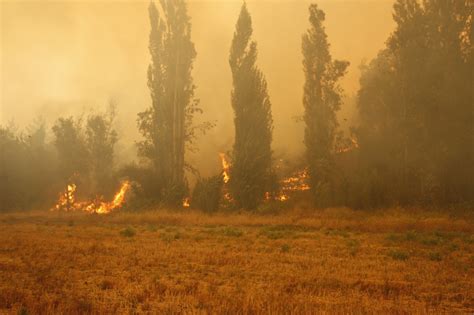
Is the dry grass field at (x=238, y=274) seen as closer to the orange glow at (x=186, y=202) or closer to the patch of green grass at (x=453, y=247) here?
the patch of green grass at (x=453, y=247)

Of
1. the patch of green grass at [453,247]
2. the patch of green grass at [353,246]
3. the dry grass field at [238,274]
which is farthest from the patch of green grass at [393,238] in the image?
the patch of green grass at [453,247]

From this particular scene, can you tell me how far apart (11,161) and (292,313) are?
45.9 meters

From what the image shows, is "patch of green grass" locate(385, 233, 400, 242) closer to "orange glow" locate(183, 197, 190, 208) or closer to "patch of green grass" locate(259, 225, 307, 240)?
"patch of green grass" locate(259, 225, 307, 240)

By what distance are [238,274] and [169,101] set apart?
A: 27.2 metres

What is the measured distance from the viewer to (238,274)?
9320mm

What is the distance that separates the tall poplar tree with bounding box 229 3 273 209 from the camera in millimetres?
30641

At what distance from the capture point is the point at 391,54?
35125mm

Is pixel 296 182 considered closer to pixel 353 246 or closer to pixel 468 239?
pixel 468 239

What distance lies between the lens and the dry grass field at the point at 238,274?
22.2ft

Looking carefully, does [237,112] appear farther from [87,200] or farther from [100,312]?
[100,312]

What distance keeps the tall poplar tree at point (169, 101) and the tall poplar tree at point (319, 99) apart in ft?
33.0

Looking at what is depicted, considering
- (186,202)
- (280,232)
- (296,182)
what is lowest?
(280,232)

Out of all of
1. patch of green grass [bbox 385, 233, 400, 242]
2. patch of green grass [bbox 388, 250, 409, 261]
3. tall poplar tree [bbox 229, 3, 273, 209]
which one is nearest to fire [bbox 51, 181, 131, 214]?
tall poplar tree [bbox 229, 3, 273, 209]

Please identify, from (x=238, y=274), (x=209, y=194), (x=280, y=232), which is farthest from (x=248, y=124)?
(x=238, y=274)
